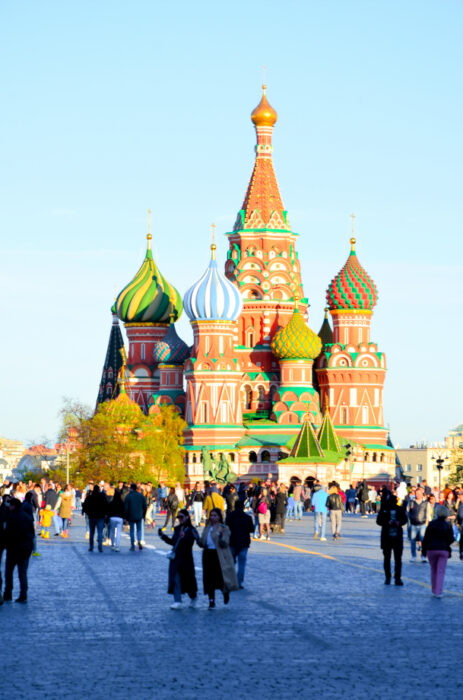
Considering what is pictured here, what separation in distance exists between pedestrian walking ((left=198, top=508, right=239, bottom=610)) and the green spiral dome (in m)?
80.2

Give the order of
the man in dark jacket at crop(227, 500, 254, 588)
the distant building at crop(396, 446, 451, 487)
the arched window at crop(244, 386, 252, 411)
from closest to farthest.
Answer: the man in dark jacket at crop(227, 500, 254, 588)
the arched window at crop(244, 386, 252, 411)
the distant building at crop(396, 446, 451, 487)

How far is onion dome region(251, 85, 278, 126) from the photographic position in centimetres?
10538

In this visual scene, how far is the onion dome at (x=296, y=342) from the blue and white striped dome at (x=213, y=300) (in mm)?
3467

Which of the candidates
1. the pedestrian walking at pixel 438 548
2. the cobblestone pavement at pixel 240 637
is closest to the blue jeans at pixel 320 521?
the cobblestone pavement at pixel 240 637

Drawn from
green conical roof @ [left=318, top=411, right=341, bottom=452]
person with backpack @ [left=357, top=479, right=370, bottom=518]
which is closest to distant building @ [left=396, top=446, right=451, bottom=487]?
green conical roof @ [left=318, top=411, right=341, bottom=452]

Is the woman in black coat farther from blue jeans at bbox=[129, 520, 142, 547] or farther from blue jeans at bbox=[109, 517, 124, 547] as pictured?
blue jeans at bbox=[109, 517, 124, 547]

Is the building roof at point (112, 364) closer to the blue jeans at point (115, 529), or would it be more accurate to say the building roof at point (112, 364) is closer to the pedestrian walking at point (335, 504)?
the pedestrian walking at point (335, 504)

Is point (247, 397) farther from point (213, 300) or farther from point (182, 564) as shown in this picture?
point (182, 564)

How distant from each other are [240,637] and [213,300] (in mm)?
83164

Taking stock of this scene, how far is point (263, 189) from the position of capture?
105 metres

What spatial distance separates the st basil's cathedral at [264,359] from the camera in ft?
317

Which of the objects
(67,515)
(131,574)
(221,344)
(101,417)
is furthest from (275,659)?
(221,344)

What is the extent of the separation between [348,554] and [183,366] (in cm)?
7509

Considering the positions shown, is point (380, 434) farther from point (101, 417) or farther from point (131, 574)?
point (131, 574)
